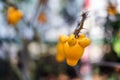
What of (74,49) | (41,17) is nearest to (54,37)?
(41,17)

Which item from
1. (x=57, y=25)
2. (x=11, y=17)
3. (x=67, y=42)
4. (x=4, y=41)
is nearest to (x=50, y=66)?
(x=57, y=25)

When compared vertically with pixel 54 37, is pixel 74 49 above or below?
above

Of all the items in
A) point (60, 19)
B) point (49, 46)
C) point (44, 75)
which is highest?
point (60, 19)

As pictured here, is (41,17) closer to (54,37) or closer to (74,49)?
(54,37)

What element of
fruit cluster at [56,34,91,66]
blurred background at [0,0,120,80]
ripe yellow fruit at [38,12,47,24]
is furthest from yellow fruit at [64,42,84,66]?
ripe yellow fruit at [38,12,47,24]

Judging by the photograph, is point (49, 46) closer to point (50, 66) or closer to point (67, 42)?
point (50, 66)
